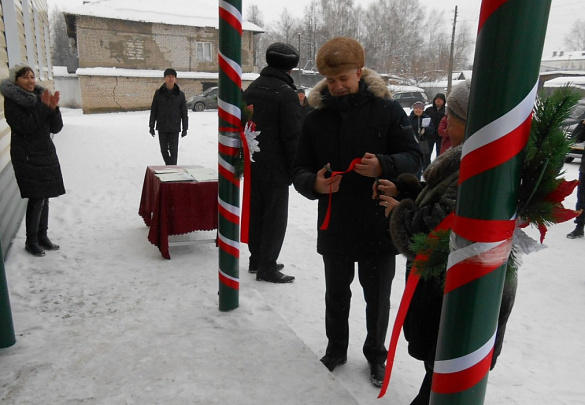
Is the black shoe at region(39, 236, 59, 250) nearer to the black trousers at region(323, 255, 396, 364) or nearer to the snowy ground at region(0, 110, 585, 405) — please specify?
the snowy ground at region(0, 110, 585, 405)

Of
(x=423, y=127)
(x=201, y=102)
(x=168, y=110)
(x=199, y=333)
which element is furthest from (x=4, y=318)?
(x=201, y=102)

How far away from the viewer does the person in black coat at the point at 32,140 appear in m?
4.06

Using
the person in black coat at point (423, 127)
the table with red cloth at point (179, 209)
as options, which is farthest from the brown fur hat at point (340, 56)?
the person in black coat at point (423, 127)

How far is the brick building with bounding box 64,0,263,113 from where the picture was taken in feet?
97.4

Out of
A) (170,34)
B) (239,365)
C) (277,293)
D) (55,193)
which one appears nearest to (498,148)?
(239,365)

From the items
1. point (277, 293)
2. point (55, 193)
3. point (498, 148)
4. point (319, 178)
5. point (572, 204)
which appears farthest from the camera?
point (572, 204)

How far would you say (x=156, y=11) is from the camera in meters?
33.1

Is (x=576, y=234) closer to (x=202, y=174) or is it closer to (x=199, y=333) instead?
(x=202, y=174)

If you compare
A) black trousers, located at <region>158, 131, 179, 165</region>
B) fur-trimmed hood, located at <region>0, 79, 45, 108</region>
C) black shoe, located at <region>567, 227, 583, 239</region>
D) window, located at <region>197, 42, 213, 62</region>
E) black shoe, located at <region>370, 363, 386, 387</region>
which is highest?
window, located at <region>197, 42, 213, 62</region>

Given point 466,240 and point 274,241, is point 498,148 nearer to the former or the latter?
point 466,240

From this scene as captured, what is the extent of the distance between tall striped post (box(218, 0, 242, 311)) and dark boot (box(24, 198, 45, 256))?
2.19 m

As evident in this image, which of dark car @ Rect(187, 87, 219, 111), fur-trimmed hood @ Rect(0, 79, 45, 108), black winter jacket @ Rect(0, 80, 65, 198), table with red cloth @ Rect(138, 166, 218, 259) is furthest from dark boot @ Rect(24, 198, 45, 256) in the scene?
dark car @ Rect(187, 87, 219, 111)

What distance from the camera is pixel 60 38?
67688mm

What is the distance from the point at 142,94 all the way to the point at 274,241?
29.6m
